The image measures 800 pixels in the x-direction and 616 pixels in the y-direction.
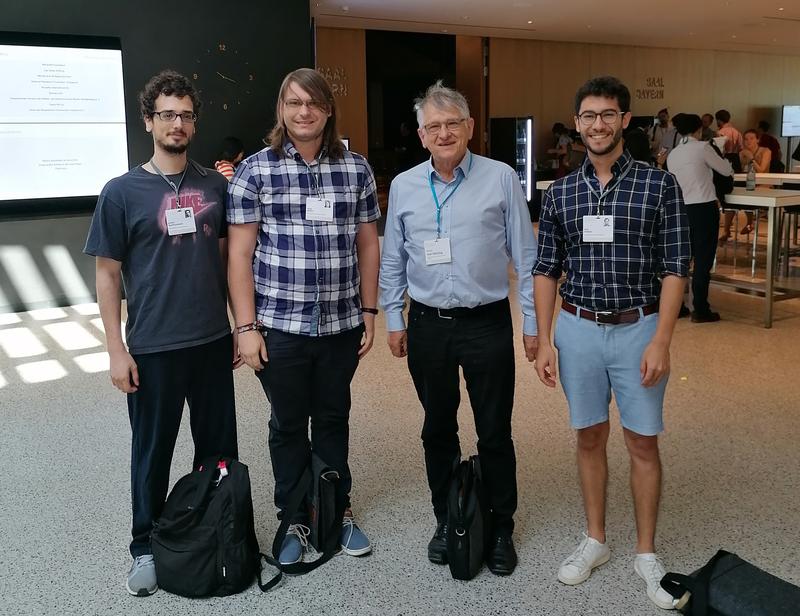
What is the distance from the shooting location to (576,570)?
2490 millimetres

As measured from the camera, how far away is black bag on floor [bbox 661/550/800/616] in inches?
76.9

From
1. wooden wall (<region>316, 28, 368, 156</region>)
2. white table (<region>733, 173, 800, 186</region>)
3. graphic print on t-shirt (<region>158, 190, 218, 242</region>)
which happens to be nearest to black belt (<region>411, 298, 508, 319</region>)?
A: graphic print on t-shirt (<region>158, 190, 218, 242</region>)

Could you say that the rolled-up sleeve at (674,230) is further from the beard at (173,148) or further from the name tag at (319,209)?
the beard at (173,148)

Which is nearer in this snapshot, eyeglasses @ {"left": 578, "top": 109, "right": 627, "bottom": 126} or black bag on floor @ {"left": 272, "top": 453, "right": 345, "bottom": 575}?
eyeglasses @ {"left": 578, "top": 109, "right": 627, "bottom": 126}

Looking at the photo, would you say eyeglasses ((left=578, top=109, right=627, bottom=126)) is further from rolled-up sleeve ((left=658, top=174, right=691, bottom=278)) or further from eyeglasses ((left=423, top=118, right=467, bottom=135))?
eyeglasses ((left=423, top=118, right=467, bottom=135))

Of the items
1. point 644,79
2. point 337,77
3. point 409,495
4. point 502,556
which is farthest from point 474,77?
point 502,556

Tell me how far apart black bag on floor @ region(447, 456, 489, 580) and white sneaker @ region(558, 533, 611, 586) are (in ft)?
0.90

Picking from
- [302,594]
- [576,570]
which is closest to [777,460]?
[576,570]

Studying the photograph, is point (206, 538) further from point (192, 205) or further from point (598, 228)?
point (598, 228)

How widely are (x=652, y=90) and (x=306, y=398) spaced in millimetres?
15777

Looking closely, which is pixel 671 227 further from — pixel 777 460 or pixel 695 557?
pixel 777 460

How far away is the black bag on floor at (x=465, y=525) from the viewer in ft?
8.14

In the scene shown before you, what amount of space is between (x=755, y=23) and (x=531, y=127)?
4.07m

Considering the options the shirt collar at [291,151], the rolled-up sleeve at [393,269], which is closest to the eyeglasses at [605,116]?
the rolled-up sleeve at [393,269]
